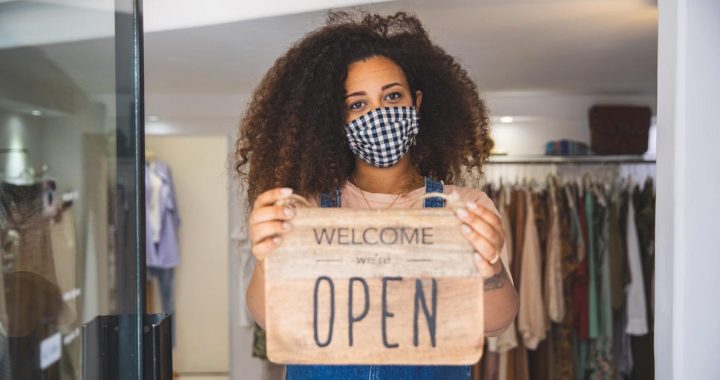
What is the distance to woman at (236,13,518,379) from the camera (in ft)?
4.45

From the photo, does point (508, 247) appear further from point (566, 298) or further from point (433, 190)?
point (433, 190)

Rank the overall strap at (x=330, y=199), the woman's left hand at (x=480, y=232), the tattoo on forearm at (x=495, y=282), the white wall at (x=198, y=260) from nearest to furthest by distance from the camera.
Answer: the woman's left hand at (x=480, y=232)
the tattoo on forearm at (x=495, y=282)
the overall strap at (x=330, y=199)
the white wall at (x=198, y=260)

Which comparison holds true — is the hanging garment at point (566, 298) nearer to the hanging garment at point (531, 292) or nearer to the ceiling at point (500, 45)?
the hanging garment at point (531, 292)

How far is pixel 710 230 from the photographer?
1.54 metres

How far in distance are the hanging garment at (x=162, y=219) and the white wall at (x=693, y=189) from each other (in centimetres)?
401

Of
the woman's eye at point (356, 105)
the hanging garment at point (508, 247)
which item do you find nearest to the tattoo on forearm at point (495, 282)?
the woman's eye at point (356, 105)

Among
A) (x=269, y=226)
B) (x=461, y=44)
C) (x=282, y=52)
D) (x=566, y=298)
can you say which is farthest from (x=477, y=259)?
(x=566, y=298)

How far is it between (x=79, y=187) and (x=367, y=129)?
1.84 feet

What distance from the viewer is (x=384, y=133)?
1.33 metres

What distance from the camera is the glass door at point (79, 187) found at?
49.0 inches

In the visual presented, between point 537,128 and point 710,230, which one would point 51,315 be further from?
point 537,128

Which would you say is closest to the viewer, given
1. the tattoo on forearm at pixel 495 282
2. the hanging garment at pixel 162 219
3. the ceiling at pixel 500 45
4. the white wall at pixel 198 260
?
the tattoo on forearm at pixel 495 282

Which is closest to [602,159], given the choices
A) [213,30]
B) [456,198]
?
[213,30]

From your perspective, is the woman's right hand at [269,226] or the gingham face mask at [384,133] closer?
the woman's right hand at [269,226]
